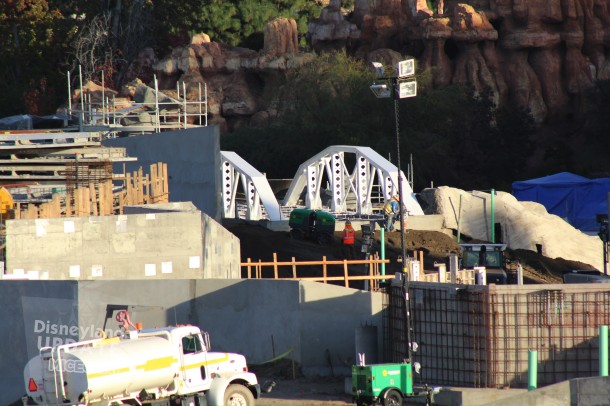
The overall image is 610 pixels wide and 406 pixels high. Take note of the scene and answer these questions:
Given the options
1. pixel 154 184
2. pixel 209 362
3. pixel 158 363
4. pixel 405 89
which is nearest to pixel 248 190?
pixel 154 184

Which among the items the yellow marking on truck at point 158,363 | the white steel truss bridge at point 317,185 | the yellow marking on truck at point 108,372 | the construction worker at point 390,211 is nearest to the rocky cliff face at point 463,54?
the white steel truss bridge at point 317,185

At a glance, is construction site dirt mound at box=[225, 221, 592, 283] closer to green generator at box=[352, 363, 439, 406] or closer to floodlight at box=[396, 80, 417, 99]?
floodlight at box=[396, 80, 417, 99]

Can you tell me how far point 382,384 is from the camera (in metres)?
22.2

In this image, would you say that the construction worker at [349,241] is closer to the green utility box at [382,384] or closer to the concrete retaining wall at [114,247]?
the concrete retaining wall at [114,247]

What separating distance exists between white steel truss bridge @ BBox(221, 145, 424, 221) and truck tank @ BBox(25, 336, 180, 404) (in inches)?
1167

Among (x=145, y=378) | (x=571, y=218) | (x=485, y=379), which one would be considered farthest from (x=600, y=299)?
(x=571, y=218)

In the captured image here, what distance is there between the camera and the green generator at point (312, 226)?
46.9 m

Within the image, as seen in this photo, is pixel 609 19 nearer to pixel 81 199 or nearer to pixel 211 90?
pixel 211 90

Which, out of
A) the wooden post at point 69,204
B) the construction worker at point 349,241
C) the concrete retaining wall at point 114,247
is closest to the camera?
the concrete retaining wall at point 114,247

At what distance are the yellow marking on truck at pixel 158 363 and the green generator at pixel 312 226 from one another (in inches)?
1034

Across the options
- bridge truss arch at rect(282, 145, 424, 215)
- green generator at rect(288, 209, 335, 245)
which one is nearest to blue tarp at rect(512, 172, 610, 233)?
bridge truss arch at rect(282, 145, 424, 215)

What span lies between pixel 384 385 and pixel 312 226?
24932mm

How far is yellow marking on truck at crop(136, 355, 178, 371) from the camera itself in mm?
20172

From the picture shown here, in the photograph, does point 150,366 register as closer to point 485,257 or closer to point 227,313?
point 227,313
